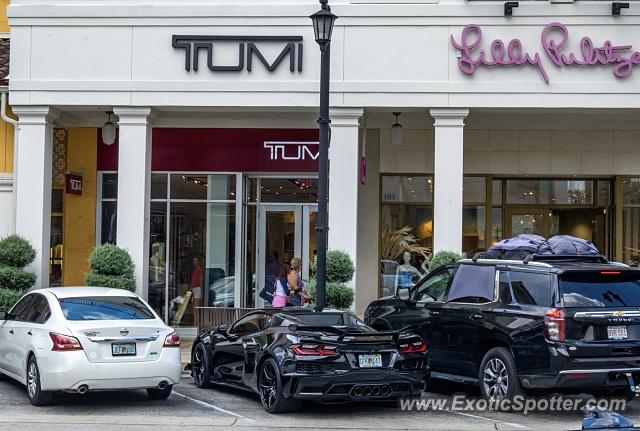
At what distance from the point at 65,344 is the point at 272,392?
249 cm

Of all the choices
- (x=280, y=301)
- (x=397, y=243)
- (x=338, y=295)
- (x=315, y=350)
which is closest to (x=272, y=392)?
(x=315, y=350)

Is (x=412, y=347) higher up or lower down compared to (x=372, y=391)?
higher up


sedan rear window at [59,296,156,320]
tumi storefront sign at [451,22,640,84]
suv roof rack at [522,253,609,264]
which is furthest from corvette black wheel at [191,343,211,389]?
tumi storefront sign at [451,22,640,84]

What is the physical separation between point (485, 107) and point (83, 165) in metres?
9.31

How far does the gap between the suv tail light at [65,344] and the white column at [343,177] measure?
24.5 feet

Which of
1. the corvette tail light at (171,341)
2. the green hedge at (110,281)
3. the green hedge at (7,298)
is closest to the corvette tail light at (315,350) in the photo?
the corvette tail light at (171,341)

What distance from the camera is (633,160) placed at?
67.2ft

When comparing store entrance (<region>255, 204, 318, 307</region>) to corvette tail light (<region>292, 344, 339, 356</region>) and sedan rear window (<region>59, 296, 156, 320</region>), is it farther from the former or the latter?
corvette tail light (<region>292, 344, 339, 356</region>)

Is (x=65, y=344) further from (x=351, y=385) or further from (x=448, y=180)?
(x=448, y=180)

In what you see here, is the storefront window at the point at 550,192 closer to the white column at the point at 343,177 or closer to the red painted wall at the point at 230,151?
the red painted wall at the point at 230,151

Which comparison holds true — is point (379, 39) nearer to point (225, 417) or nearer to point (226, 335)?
point (226, 335)

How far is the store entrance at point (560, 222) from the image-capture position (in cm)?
2103

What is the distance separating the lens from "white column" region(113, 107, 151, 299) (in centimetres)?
1770

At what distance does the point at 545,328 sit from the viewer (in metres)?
10.5
